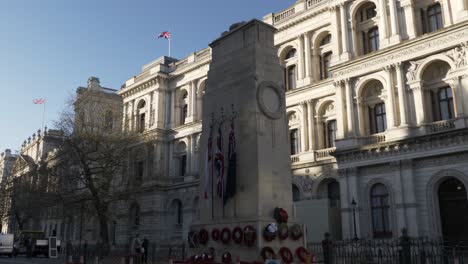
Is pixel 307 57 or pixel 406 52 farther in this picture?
pixel 307 57

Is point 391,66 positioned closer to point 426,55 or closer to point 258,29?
point 426,55

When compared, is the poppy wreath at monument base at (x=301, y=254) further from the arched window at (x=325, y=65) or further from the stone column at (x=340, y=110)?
the arched window at (x=325, y=65)

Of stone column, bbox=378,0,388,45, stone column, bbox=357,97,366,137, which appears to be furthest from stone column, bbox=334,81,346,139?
stone column, bbox=378,0,388,45

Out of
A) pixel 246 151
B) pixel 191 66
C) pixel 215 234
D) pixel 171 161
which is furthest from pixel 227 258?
pixel 191 66

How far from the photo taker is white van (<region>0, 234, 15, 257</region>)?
44.4m

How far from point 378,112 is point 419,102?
396 centimetres

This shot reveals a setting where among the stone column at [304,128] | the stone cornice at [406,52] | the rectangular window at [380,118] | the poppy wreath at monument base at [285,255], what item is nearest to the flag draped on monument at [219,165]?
the poppy wreath at monument base at [285,255]

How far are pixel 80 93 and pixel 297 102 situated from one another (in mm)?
22434

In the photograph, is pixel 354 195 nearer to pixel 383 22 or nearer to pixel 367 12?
pixel 383 22

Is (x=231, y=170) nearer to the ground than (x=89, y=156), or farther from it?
nearer to the ground

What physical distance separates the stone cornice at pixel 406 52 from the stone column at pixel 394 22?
87 centimetres

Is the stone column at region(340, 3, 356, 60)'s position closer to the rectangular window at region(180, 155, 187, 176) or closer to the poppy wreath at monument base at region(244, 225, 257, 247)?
the rectangular window at region(180, 155, 187, 176)

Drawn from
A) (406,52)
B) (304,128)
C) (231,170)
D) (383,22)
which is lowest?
(231,170)

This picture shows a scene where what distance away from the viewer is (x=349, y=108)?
116 ft
